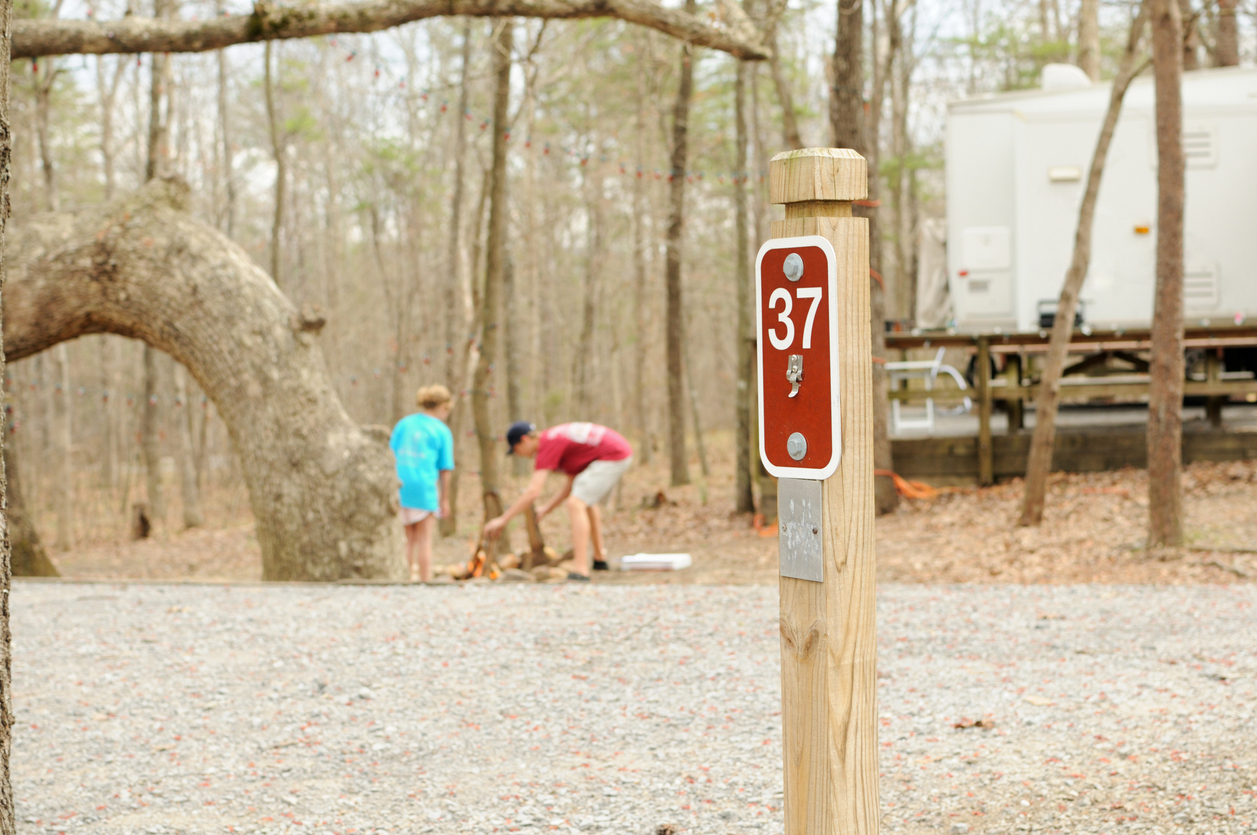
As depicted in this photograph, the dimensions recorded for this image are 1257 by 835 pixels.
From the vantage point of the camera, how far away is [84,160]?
2139cm

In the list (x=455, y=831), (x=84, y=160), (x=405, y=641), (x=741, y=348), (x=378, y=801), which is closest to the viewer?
(x=455, y=831)

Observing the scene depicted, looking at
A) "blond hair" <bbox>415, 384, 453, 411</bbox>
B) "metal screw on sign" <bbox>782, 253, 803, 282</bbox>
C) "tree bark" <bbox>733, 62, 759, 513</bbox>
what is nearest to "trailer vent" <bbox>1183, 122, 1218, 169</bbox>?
"tree bark" <bbox>733, 62, 759, 513</bbox>

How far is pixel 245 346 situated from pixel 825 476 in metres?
6.85

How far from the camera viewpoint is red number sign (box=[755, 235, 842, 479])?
6.91 ft

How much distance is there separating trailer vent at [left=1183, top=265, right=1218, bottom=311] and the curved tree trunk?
27.3 feet

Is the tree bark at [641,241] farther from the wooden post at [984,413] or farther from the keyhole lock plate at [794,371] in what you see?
the keyhole lock plate at [794,371]

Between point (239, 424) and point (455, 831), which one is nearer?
point (455, 831)

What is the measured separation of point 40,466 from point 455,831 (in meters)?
21.9

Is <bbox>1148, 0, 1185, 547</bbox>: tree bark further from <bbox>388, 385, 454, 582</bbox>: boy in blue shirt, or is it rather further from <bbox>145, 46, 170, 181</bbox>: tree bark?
<bbox>145, 46, 170, 181</bbox>: tree bark

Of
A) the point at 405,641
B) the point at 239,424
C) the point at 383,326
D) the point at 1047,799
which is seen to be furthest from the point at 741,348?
the point at 383,326

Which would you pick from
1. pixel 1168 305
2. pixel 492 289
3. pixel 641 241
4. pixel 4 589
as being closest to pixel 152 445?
pixel 492 289

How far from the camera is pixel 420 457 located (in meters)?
8.38

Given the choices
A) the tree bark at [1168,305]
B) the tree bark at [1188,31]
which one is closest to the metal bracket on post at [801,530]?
the tree bark at [1168,305]

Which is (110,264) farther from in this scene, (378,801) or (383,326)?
(383,326)
